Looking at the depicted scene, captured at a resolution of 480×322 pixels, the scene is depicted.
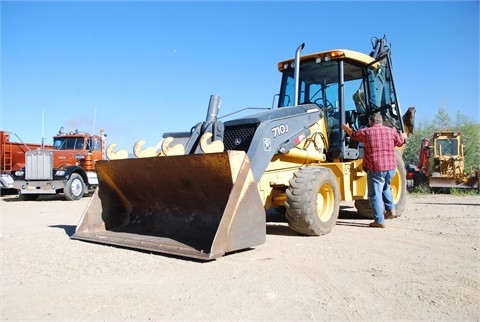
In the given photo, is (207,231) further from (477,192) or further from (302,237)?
(477,192)

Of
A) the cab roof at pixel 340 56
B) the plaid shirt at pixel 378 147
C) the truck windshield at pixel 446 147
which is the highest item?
the cab roof at pixel 340 56

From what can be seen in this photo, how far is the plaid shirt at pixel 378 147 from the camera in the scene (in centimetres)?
617

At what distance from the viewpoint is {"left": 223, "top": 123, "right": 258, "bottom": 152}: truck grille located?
17.5ft

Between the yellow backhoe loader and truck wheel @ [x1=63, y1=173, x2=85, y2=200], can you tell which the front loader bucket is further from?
truck wheel @ [x1=63, y1=173, x2=85, y2=200]

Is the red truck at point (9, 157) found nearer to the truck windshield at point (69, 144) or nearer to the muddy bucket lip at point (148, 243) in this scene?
the truck windshield at point (69, 144)

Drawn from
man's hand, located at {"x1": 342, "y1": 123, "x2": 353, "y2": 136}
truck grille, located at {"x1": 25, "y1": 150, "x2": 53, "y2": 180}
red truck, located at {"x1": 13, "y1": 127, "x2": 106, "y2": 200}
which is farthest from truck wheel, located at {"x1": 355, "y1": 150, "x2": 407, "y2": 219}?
truck grille, located at {"x1": 25, "y1": 150, "x2": 53, "y2": 180}

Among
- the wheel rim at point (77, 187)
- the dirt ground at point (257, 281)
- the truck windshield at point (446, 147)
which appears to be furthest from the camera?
the truck windshield at point (446, 147)

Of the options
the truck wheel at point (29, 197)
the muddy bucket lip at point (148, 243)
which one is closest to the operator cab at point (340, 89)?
the muddy bucket lip at point (148, 243)

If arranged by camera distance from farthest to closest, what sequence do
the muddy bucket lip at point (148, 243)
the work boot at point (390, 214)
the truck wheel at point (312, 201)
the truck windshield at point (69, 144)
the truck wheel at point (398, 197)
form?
the truck windshield at point (69, 144) < the truck wheel at point (398, 197) < the work boot at point (390, 214) < the truck wheel at point (312, 201) < the muddy bucket lip at point (148, 243)

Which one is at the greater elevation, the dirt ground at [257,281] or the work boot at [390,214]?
the work boot at [390,214]

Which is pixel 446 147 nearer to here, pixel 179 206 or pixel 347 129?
pixel 347 129

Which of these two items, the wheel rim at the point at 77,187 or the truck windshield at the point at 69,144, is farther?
the truck windshield at the point at 69,144

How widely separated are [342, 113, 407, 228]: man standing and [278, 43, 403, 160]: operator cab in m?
0.46

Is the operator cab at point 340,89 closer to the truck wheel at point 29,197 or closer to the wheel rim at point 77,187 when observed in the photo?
the wheel rim at point 77,187
